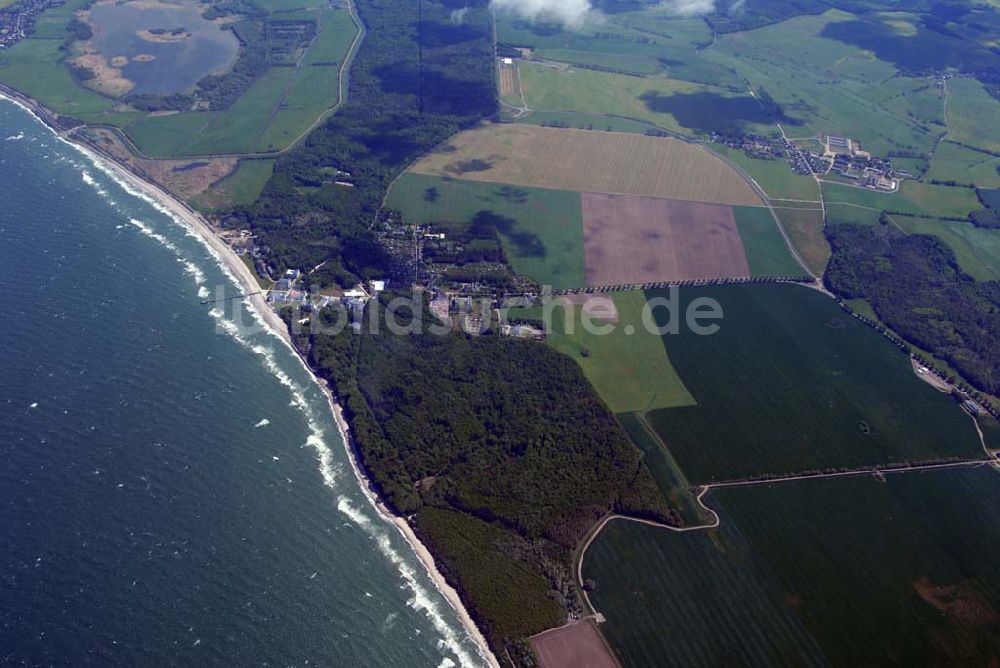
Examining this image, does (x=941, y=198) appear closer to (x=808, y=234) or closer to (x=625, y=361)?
(x=808, y=234)

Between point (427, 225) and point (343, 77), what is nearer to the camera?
point (427, 225)

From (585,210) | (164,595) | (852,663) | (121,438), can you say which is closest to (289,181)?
(585,210)

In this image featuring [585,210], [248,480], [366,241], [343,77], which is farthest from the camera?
[343,77]

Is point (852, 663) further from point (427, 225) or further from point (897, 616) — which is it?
point (427, 225)

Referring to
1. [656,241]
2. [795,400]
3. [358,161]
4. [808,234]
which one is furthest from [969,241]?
[358,161]

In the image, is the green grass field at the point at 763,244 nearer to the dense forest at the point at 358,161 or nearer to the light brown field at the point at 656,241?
the light brown field at the point at 656,241

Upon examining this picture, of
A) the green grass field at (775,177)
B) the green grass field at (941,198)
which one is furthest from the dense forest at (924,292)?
the green grass field at (941,198)
